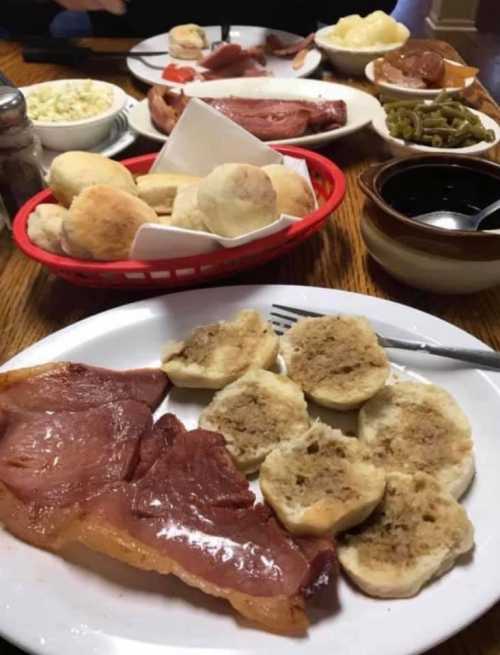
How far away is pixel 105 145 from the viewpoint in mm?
1759

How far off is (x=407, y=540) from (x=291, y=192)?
0.77 metres

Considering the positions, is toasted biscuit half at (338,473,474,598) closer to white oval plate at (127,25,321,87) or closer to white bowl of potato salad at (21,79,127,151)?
white bowl of potato salad at (21,79,127,151)

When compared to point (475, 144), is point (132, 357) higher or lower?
lower

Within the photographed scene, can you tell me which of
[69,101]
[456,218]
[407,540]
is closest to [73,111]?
[69,101]

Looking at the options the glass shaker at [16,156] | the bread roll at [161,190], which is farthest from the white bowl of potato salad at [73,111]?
the bread roll at [161,190]

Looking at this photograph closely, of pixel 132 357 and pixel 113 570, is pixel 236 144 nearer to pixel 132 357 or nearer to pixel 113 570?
pixel 132 357

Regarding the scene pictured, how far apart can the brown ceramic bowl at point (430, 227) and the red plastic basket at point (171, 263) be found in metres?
0.11

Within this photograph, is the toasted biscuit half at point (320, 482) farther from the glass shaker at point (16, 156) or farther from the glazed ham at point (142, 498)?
the glass shaker at point (16, 156)

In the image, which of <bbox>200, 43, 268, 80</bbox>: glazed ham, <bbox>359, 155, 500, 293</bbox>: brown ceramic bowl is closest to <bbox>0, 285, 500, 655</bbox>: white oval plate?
<bbox>359, 155, 500, 293</bbox>: brown ceramic bowl

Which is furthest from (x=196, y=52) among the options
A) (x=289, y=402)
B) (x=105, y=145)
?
(x=289, y=402)

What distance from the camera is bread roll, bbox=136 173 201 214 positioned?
130 cm

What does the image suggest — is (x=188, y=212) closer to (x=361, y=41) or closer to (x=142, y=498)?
(x=142, y=498)

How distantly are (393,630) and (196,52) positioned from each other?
2.20 metres

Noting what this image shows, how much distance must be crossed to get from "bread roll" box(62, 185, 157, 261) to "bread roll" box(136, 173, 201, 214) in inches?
5.5
